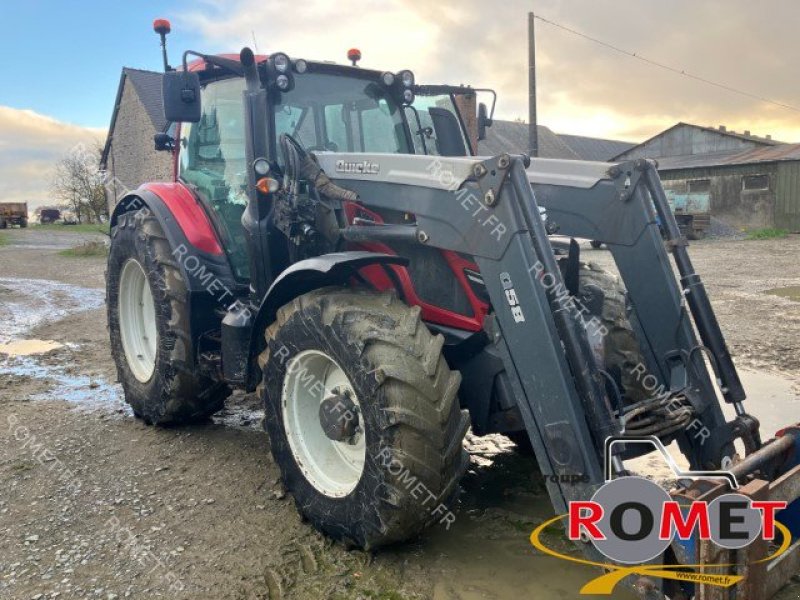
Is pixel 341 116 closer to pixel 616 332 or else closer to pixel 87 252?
pixel 616 332

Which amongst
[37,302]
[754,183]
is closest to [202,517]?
[37,302]

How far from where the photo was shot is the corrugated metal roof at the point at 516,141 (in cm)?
3822

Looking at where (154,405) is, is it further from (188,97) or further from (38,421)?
(188,97)

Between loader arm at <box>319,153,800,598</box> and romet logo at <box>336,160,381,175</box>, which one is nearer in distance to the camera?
loader arm at <box>319,153,800,598</box>

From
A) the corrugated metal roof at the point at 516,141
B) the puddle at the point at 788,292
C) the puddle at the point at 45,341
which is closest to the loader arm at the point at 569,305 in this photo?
the puddle at the point at 45,341

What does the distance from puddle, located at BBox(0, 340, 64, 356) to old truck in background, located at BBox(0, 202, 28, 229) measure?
43.5 metres

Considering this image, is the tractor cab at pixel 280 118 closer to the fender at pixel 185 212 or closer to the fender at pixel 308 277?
the fender at pixel 185 212

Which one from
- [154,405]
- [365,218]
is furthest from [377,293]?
[154,405]

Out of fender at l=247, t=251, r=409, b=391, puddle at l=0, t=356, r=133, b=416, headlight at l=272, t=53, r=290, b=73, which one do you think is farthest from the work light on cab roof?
puddle at l=0, t=356, r=133, b=416

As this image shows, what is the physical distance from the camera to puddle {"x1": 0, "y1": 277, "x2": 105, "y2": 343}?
31.2 ft

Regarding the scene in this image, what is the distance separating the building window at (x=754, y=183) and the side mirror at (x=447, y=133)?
2591 centimetres

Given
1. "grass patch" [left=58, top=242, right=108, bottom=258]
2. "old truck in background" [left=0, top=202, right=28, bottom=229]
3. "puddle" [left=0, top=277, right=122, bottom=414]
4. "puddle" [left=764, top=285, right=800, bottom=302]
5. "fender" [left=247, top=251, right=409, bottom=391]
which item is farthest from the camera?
"old truck in background" [left=0, top=202, right=28, bottom=229]

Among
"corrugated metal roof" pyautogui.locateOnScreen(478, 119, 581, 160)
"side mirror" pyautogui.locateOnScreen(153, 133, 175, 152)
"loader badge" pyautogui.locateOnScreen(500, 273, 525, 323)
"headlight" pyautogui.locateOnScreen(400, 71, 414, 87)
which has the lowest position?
"loader badge" pyautogui.locateOnScreen(500, 273, 525, 323)

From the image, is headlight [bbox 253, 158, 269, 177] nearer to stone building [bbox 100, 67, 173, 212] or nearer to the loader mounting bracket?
the loader mounting bracket
